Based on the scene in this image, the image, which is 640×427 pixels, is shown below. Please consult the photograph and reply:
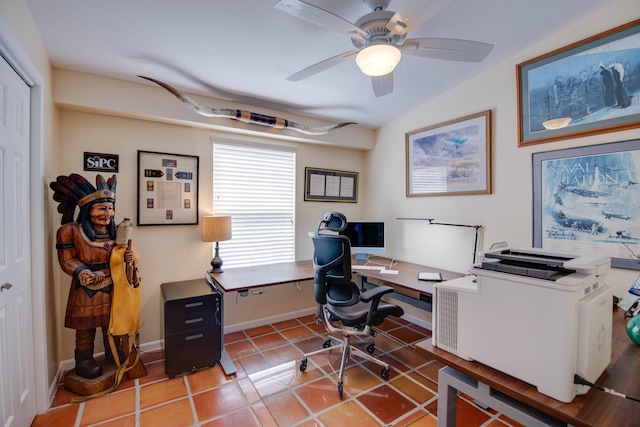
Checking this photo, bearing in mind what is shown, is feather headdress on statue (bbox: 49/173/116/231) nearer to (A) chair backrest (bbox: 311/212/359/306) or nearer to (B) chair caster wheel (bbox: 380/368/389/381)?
(A) chair backrest (bbox: 311/212/359/306)

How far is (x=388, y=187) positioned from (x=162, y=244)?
2667 mm

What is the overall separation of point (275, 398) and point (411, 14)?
252 centimetres

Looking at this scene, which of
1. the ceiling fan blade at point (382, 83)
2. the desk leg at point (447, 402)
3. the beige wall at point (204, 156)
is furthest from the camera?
the beige wall at point (204, 156)

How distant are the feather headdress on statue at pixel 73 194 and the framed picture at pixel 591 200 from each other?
11.0 feet

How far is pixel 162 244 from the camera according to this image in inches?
108

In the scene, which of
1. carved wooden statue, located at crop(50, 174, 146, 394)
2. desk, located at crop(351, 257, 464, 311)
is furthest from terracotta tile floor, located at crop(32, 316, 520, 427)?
desk, located at crop(351, 257, 464, 311)

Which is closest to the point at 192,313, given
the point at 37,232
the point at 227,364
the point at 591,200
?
the point at 227,364

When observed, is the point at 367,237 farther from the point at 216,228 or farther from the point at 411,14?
the point at 411,14

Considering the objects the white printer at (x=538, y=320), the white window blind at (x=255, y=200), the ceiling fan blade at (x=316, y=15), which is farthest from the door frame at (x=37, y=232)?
the white printer at (x=538, y=320)

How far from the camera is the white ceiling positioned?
1.72 meters

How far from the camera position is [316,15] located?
1386 millimetres

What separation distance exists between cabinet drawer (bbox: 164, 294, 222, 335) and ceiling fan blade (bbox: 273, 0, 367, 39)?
214 cm

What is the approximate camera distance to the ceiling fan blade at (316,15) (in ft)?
4.22

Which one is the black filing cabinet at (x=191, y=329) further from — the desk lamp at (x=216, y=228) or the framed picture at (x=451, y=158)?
the framed picture at (x=451, y=158)
